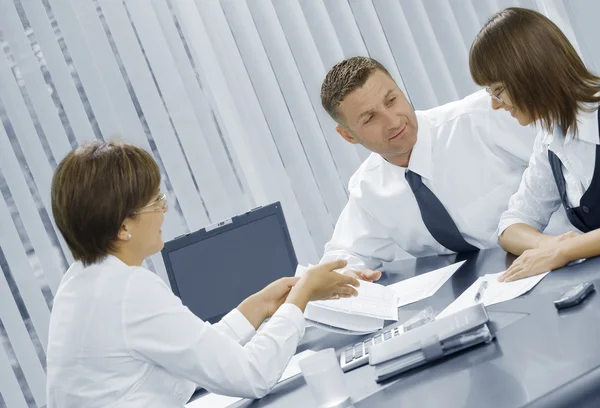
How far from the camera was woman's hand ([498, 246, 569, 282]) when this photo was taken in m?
1.48

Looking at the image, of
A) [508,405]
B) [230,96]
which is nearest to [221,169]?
[230,96]

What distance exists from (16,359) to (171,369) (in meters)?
1.76

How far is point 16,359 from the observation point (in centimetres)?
286

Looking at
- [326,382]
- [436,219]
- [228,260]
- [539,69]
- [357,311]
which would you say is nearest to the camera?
[326,382]

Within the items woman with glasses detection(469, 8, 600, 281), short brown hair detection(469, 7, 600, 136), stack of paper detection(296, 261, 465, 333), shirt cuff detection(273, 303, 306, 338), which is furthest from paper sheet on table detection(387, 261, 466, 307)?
short brown hair detection(469, 7, 600, 136)

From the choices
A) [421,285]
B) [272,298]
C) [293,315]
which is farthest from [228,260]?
[293,315]

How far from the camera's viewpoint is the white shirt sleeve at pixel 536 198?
184 centimetres

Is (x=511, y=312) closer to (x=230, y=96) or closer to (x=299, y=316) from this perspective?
(x=299, y=316)

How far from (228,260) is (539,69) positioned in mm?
1218

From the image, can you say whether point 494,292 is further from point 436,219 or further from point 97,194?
point 97,194

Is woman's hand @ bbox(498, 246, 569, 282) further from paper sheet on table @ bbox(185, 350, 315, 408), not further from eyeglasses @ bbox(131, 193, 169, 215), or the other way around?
eyeglasses @ bbox(131, 193, 169, 215)

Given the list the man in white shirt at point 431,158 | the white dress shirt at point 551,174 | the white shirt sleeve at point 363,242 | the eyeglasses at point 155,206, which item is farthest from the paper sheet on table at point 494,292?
the white shirt sleeve at point 363,242

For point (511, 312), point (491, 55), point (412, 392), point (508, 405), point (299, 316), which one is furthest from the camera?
point (491, 55)

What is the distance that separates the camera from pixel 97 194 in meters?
1.38
